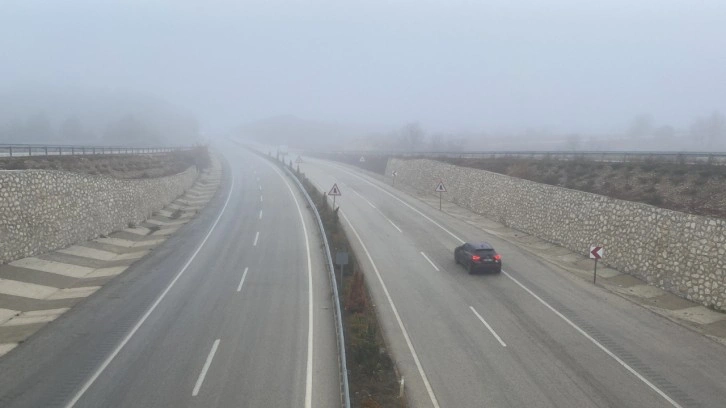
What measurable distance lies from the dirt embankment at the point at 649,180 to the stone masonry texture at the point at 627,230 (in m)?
1.11

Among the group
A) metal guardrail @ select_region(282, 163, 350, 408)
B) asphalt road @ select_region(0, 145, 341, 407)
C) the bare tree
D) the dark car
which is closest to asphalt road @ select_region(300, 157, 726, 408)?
the dark car

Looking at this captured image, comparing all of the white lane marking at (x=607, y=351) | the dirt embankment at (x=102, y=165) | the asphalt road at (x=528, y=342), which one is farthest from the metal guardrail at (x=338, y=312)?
the dirt embankment at (x=102, y=165)

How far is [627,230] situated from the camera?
73.9 feet

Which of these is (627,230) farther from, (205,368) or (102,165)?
(102,165)

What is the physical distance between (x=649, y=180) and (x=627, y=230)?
516 cm

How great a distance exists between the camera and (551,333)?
15672mm

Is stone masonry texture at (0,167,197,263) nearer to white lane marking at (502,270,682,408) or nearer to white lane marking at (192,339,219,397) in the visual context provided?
white lane marking at (192,339,219,397)

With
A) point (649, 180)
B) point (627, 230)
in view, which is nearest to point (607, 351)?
Answer: point (627, 230)

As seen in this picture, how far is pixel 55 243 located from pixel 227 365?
1552cm

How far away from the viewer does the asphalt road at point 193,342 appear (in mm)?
11289

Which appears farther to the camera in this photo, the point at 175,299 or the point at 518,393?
the point at 175,299

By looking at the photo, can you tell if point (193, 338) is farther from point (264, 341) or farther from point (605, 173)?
point (605, 173)

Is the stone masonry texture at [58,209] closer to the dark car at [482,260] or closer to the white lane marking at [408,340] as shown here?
the white lane marking at [408,340]

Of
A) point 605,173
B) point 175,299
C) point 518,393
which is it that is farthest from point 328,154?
point 518,393
